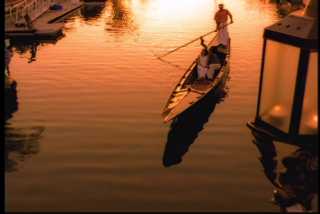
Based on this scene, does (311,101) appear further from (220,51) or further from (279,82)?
(220,51)

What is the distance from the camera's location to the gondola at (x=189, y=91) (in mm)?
16109

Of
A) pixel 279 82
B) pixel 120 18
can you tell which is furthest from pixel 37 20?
pixel 279 82

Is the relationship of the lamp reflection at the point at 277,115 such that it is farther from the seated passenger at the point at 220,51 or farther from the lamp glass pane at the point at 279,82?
the seated passenger at the point at 220,51

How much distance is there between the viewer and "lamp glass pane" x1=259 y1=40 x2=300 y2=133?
13570 mm

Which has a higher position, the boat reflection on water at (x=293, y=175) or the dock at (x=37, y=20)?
the dock at (x=37, y=20)

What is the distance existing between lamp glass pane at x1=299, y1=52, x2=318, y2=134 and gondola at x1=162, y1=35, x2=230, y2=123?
13.9 ft

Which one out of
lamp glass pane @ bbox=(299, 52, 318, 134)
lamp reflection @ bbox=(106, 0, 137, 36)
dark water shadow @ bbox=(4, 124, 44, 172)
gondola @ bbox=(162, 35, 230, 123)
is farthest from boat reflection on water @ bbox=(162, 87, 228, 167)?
lamp reflection @ bbox=(106, 0, 137, 36)

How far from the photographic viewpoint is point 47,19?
3753cm

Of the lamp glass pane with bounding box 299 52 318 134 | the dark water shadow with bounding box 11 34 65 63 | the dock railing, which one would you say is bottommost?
the dark water shadow with bounding box 11 34 65 63

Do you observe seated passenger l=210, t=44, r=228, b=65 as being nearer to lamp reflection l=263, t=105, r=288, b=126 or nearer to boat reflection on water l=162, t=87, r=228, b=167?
boat reflection on water l=162, t=87, r=228, b=167

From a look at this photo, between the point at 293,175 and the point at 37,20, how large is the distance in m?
28.9

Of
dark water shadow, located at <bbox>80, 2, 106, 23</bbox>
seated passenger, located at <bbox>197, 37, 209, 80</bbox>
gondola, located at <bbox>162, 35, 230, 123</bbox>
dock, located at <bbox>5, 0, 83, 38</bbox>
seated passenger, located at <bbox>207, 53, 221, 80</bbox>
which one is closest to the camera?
gondola, located at <bbox>162, 35, 230, 123</bbox>

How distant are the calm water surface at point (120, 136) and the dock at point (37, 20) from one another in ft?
5.01

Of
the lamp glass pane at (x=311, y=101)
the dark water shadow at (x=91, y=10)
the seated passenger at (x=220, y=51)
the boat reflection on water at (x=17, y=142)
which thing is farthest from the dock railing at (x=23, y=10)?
the lamp glass pane at (x=311, y=101)
